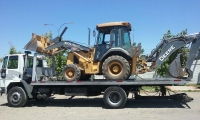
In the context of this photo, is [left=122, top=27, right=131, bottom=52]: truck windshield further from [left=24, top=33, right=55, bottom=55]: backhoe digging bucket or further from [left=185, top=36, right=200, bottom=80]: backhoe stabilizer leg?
[left=24, top=33, right=55, bottom=55]: backhoe digging bucket

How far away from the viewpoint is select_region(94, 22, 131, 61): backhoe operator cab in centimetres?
1091

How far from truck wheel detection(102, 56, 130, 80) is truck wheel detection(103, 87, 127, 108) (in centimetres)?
59

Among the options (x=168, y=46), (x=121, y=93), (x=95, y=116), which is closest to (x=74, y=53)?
(x=121, y=93)

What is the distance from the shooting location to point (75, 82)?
35.6ft

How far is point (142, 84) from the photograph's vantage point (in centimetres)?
1016

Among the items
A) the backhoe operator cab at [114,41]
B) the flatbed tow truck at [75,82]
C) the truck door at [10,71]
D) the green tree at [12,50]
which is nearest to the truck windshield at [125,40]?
the backhoe operator cab at [114,41]

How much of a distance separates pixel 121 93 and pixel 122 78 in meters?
0.72

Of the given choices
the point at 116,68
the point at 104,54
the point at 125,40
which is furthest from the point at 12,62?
the point at 125,40

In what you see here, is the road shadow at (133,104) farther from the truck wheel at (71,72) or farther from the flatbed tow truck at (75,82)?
the truck wheel at (71,72)

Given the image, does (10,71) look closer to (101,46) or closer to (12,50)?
(101,46)

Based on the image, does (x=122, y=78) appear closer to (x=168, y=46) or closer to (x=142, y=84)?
(x=142, y=84)

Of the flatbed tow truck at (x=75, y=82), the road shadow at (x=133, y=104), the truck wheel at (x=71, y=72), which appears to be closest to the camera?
the flatbed tow truck at (x=75, y=82)

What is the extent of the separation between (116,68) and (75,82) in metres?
2.14

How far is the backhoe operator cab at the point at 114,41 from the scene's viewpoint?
10909mm
